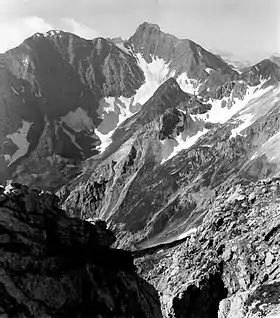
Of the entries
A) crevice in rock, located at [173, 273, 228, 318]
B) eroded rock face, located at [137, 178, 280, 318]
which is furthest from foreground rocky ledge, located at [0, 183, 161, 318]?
→ crevice in rock, located at [173, 273, 228, 318]

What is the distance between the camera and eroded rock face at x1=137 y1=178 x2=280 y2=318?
115438mm

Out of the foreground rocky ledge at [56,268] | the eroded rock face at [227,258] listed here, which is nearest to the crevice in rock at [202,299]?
the eroded rock face at [227,258]

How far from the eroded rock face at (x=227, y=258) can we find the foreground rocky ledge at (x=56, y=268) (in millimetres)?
46359

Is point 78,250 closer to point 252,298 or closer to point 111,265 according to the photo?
point 111,265

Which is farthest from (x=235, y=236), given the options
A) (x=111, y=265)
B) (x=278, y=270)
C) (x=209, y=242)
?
(x=111, y=265)

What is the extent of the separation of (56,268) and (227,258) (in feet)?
267

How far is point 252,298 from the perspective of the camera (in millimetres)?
40344

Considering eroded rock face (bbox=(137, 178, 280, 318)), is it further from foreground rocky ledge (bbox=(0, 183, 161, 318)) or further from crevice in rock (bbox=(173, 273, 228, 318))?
foreground rocky ledge (bbox=(0, 183, 161, 318))

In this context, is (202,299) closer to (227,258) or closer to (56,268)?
(227,258)

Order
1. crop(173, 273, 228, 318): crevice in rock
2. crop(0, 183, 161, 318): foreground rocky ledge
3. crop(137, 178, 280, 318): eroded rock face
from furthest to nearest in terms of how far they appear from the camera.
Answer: crop(137, 178, 280, 318): eroded rock face, crop(173, 273, 228, 318): crevice in rock, crop(0, 183, 161, 318): foreground rocky ledge

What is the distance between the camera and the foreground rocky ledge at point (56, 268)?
45.9m

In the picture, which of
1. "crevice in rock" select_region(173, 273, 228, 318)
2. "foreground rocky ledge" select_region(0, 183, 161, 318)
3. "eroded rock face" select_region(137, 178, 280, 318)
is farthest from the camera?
"eroded rock face" select_region(137, 178, 280, 318)

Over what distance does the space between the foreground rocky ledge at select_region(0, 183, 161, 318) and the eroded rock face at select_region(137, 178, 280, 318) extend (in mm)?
46359

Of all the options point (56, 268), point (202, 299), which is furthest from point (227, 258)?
point (56, 268)
